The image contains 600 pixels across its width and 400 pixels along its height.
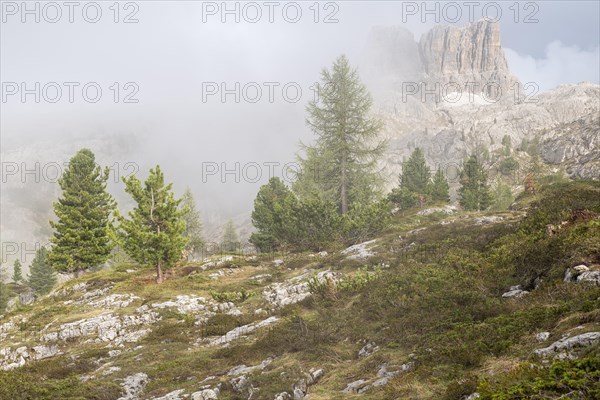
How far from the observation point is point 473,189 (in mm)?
50469

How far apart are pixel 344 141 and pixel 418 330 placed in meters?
29.8

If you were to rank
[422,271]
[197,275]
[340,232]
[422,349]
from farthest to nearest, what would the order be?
[340,232], [197,275], [422,271], [422,349]

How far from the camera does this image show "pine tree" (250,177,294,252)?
3291cm

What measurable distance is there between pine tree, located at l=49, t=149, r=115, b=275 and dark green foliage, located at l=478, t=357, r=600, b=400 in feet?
111

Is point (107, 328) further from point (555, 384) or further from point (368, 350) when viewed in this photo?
point (555, 384)

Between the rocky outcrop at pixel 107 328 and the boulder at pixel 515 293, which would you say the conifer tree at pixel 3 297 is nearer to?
the rocky outcrop at pixel 107 328

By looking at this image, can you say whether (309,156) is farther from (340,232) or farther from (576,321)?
(576,321)

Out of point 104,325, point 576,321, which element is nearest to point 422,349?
point 576,321

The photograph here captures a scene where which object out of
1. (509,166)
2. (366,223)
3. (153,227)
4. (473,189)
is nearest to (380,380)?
(366,223)

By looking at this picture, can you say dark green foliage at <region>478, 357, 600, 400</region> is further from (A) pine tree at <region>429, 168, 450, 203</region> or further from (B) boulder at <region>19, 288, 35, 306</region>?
(B) boulder at <region>19, 288, 35, 306</region>

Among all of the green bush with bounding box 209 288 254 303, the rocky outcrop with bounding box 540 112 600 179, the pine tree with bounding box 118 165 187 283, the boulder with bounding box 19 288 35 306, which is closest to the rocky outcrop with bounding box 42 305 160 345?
the green bush with bounding box 209 288 254 303

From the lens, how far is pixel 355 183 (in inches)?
1515

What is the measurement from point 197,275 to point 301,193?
19.4 meters

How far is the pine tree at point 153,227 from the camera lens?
24562mm
